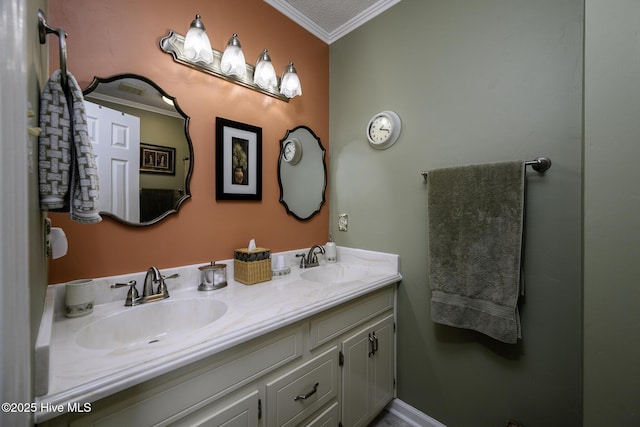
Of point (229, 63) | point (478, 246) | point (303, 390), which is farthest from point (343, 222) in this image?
point (229, 63)

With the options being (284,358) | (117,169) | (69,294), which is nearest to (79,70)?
(117,169)

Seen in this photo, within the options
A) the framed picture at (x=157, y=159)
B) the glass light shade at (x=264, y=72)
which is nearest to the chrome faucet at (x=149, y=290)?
the framed picture at (x=157, y=159)

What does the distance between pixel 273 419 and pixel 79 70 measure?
1549mm

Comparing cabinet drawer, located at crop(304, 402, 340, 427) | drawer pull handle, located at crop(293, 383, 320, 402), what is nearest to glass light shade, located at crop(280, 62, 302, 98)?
drawer pull handle, located at crop(293, 383, 320, 402)

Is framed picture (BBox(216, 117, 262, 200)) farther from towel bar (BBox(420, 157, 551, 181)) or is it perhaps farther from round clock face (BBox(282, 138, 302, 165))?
towel bar (BBox(420, 157, 551, 181))

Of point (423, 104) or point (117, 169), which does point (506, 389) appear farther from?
point (117, 169)

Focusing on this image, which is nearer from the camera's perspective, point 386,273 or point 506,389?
point 506,389

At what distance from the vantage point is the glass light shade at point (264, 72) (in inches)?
58.6

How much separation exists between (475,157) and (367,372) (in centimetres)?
129

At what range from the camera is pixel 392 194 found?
64.8 inches

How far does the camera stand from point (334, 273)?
1.77 m

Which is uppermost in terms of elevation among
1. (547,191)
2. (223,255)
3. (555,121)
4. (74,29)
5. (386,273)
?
(74,29)

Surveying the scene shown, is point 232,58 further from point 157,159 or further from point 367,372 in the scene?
point 367,372

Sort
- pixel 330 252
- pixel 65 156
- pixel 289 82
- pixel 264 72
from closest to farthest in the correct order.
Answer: pixel 65 156 → pixel 264 72 → pixel 289 82 → pixel 330 252
